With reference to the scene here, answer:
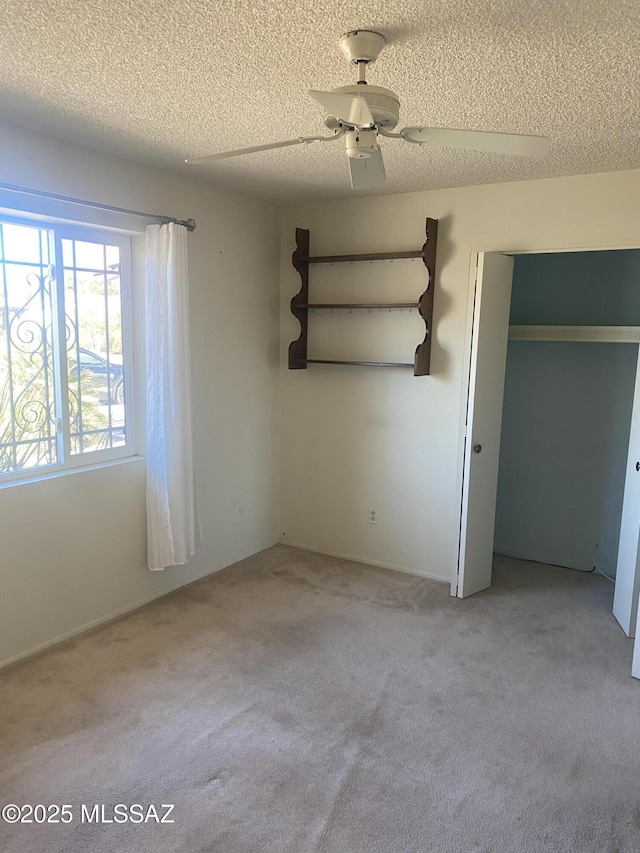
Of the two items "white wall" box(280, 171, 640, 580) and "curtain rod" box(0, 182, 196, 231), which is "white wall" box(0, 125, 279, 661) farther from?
"white wall" box(280, 171, 640, 580)

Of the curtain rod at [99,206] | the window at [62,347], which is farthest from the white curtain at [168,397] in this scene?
the window at [62,347]

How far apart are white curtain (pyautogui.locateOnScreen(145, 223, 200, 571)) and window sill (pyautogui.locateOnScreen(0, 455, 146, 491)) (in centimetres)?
14

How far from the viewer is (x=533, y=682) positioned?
9.64 feet

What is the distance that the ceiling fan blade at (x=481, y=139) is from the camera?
182 cm

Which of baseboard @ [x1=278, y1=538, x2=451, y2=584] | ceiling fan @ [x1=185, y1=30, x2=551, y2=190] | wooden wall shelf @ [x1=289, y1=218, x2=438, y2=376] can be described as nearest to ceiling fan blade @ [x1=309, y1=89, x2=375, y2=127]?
ceiling fan @ [x1=185, y1=30, x2=551, y2=190]

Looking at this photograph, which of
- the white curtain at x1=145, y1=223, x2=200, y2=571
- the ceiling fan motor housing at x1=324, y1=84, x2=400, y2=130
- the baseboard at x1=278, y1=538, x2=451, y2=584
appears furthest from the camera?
the baseboard at x1=278, y1=538, x2=451, y2=584

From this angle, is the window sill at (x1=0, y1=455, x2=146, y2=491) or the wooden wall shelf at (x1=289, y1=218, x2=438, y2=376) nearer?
the window sill at (x1=0, y1=455, x2=146, y2=491)

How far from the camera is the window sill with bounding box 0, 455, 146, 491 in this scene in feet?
9.78

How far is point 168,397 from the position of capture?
11.5ft

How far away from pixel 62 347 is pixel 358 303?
6.62 feet

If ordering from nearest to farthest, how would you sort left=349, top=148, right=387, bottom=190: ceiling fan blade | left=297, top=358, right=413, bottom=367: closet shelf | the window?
left=349, top=148, right=387, bottom=190: ceiling fan blade, the window, left=297, top=358, right=413, bottom=367: closet shelf

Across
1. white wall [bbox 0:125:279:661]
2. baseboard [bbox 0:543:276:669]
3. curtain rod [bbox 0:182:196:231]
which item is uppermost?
curtain rod [bbox 0:182:196:231]

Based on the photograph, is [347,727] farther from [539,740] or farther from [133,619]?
[133,619]

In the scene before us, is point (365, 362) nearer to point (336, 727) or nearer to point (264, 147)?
point (264, 147)
